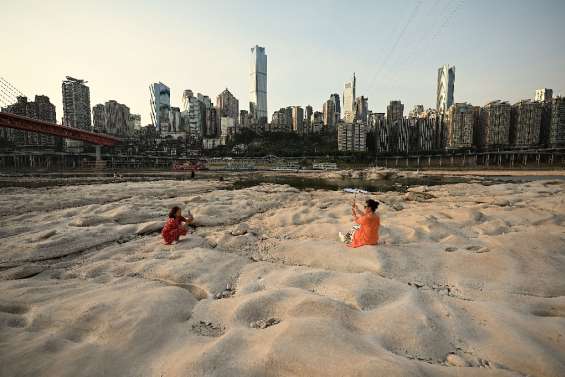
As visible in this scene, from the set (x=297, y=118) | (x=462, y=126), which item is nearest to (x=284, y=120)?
(x=297, y=118)

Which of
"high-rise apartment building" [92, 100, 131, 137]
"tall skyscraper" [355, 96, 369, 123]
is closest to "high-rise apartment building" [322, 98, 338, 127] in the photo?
"tall skyscraper" [355, 96, 369, 123]

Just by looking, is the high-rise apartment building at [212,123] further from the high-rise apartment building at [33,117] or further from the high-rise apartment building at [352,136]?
the high-rise apartment building at [352,136]

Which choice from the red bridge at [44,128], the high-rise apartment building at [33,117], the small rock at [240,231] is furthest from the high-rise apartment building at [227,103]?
the small rock at [240,231]

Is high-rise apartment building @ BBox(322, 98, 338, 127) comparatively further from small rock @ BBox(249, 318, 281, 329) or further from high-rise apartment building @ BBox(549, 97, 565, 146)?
small rock @ BBox(249, 318, 281, 329)

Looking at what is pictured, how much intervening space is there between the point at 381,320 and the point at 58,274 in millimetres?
5681

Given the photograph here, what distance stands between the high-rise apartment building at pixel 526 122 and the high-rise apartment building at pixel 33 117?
162 meters

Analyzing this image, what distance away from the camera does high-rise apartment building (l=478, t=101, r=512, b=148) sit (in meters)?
88.0

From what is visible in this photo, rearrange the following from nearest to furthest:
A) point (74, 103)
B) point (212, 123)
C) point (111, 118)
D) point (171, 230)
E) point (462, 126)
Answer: point (171, 230) → point (462, 126) → point (74, 103) → point (111, 118) → point (212, 123)

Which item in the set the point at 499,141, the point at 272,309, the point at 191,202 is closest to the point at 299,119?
the point at 499,141

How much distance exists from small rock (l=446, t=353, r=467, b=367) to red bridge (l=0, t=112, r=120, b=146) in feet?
211

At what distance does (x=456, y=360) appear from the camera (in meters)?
2.33

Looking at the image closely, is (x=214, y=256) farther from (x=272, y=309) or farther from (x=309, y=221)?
(x=309, y=221)

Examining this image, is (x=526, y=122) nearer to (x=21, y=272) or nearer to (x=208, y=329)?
(x=208, y=329)

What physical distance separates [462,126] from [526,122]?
56.5ft
